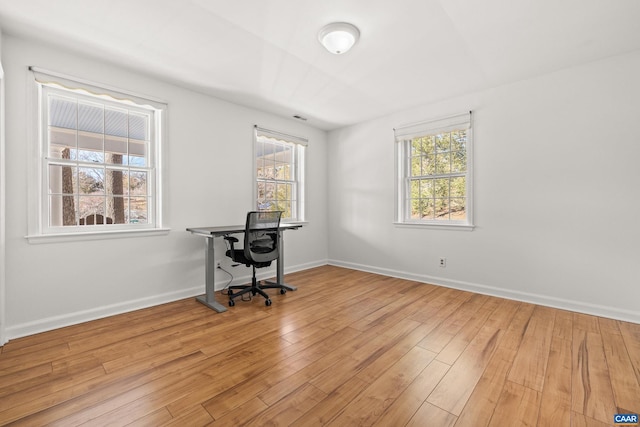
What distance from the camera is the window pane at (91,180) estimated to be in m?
2.90

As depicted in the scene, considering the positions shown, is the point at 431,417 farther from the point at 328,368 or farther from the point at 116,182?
the point at 116,182

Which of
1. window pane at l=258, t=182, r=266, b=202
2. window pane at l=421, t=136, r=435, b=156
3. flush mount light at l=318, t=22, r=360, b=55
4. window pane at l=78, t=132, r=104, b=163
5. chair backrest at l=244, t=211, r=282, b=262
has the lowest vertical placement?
chair backrest at l=244, t=211, r=282, b=262

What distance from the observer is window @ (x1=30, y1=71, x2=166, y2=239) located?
269cm

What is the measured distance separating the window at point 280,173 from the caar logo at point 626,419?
3.66 m

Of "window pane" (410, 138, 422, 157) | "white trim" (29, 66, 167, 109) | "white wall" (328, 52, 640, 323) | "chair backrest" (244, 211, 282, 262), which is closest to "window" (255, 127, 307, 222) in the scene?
"chair backrest" (244, 211, 282, 262)

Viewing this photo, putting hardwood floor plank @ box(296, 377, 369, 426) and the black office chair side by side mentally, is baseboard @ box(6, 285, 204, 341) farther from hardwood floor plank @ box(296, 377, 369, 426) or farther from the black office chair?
hardwood floor plank @ box(296, 377, 369, 426)

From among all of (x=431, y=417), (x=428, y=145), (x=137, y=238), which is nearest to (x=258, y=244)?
(x=137, y=238)

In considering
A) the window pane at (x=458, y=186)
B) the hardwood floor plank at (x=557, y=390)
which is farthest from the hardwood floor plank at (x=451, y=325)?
the window pane at (x=458, y=186)

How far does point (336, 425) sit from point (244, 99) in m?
3.77

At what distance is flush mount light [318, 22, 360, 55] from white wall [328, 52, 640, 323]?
2.10 m

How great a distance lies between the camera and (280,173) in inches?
190

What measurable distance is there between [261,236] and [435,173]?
2695 mm

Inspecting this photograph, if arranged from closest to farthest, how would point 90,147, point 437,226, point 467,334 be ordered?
point 467,334
point 90,147
point 437,226

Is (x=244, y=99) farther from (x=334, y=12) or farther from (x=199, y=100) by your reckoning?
(x=334, y=12)
